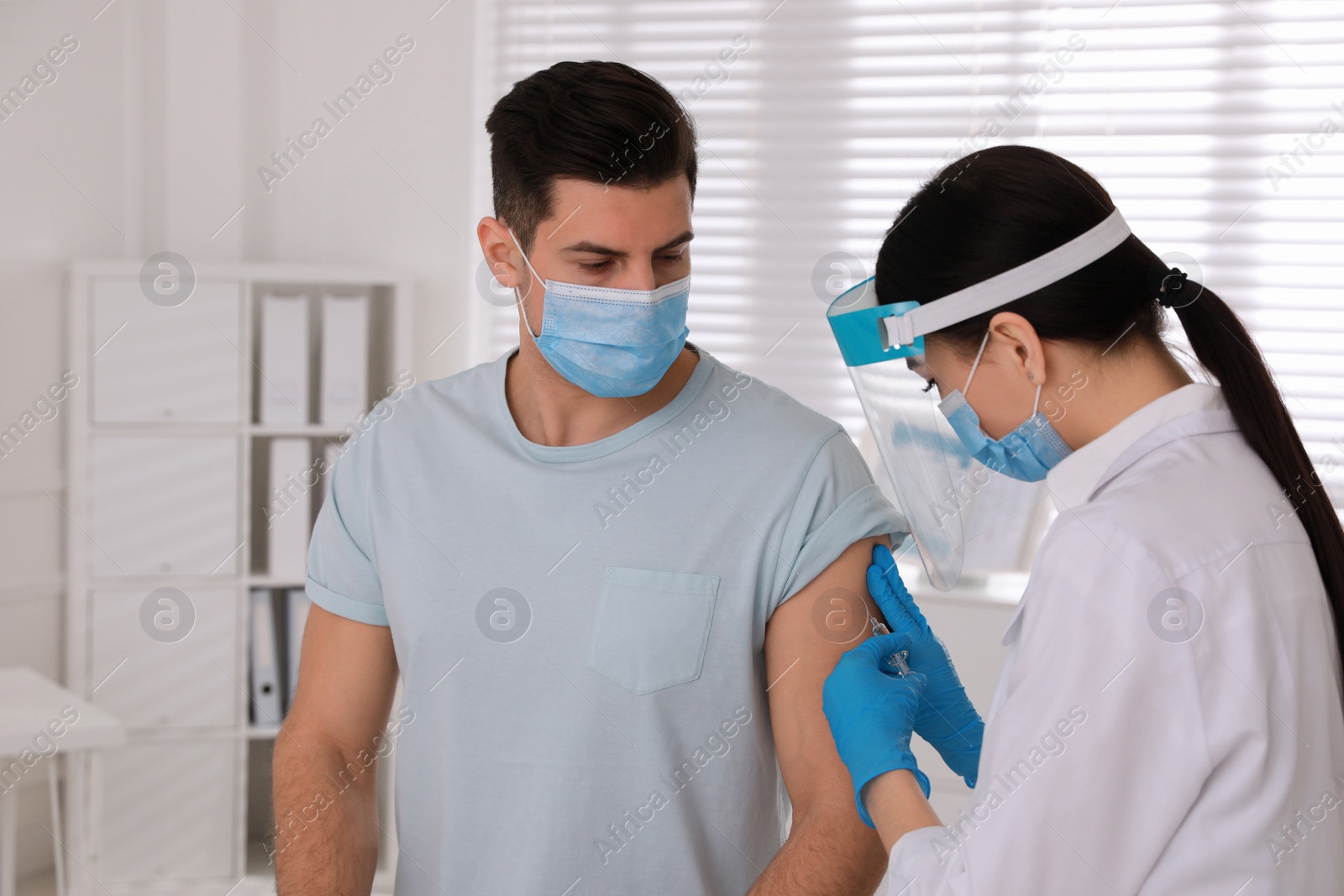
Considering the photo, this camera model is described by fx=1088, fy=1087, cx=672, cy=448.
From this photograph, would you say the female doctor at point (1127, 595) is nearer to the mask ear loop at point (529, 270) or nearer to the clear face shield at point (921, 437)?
the clear face shield at point (921, 437)

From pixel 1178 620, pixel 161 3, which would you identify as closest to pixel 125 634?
pixel 161 3

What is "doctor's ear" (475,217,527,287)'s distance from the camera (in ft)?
4.61

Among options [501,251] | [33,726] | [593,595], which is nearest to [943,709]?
[593,595]

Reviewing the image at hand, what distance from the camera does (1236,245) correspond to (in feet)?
9.23

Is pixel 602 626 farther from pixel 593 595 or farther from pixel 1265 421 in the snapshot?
pixel 1265 421

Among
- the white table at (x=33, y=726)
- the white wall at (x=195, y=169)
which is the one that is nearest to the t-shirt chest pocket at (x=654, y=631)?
the white table at (x=33, y=726)

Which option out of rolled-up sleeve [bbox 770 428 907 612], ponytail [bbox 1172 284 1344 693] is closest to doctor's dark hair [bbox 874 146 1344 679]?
ponytail [bbox 1172 284 1344 693]

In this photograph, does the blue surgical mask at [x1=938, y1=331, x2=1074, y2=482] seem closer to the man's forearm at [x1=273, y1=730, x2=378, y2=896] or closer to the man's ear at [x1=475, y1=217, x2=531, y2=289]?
the man's ear at [x1=475, y1=217, x2=531, y2=289]

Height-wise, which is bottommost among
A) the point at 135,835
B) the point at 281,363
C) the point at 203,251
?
the point at 135,835

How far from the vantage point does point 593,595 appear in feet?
4.20

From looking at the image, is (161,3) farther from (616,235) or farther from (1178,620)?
(1178,620)

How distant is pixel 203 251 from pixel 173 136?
1.15 feet

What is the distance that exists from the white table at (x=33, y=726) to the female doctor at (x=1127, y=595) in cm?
195

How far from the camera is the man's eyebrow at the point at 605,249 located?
50.4 inches
